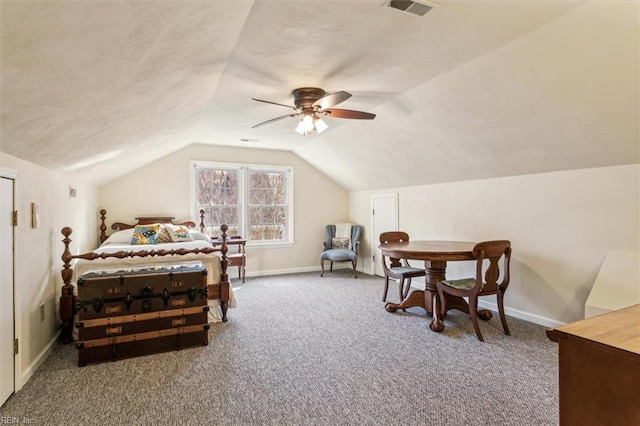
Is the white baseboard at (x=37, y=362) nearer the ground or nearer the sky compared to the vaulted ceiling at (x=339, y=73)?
nearer the ground

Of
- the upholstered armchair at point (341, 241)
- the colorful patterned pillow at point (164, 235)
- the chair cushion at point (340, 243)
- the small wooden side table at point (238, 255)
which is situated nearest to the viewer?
the colorful patterned pillow at point (164, 235)

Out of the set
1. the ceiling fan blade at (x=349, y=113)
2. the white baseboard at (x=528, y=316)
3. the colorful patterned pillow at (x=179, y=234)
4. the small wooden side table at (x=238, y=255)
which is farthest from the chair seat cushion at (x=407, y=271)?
the colorful patterned pillow at (x=179, y=234)

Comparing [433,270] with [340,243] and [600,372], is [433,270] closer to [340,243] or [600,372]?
[600,372]

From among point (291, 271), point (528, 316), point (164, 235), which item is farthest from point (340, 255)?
point (528, 316)

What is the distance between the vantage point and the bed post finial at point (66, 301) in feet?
10.00

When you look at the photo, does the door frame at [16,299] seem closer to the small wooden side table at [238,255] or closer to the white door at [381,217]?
the small wooden side table at [238,255]

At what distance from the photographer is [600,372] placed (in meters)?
1.10

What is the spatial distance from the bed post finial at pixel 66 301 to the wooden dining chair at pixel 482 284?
3.58m

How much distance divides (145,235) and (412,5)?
428cm

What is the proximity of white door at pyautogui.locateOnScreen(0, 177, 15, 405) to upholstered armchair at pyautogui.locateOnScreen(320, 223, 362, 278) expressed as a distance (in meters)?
4.40

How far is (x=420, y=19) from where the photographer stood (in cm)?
206

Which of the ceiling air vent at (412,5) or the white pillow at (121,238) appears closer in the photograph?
the ceiling air vent at (412,5)

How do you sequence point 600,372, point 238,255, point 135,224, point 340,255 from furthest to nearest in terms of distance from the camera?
point 340,255 < point 238,255 < point 135,224 < point 600,372

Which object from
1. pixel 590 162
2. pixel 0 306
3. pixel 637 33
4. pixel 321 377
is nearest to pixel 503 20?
pixel 637 33
